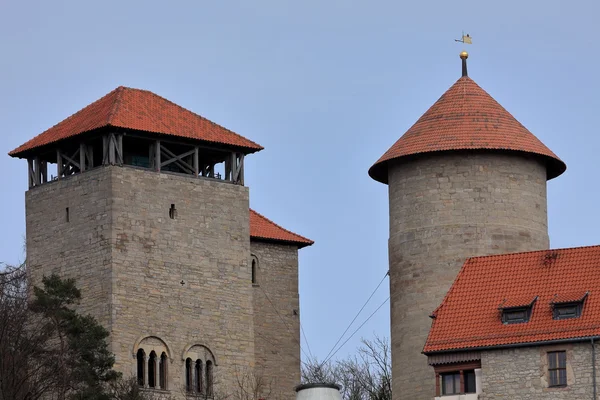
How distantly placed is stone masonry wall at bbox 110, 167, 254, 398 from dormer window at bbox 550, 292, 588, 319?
1489 cm

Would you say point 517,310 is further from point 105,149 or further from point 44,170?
point 44,170

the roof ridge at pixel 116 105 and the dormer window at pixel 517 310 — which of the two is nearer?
the dormer window at pixel 517 310

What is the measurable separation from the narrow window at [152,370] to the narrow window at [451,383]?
40.5 feet

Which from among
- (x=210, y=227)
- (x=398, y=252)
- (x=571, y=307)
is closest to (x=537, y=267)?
(x=571, y=307)

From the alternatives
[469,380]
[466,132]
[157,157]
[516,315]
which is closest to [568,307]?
[516,315]

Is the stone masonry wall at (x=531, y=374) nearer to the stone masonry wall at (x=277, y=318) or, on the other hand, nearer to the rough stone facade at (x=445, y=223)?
the rough stone facade at (x=445, y=223)

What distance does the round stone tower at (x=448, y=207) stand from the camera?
84.5 metres

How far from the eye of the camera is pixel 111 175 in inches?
3366

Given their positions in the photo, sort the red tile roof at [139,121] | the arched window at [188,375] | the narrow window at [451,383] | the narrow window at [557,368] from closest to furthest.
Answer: the narrow window at [557,368] → the narrow window at [451,383] → the arched window at [188,375] → the red tile roof at [139,121]

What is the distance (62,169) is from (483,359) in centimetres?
1911

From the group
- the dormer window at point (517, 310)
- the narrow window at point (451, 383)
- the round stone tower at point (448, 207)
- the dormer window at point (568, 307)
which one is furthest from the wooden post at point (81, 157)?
the dormer window at point (568, 307)

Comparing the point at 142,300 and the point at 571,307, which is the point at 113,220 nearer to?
the point at 142,300

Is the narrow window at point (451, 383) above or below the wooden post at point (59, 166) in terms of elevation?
below

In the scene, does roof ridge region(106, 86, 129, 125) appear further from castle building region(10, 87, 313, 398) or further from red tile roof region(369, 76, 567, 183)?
red tile roof region(369, 76, 567, 183)
